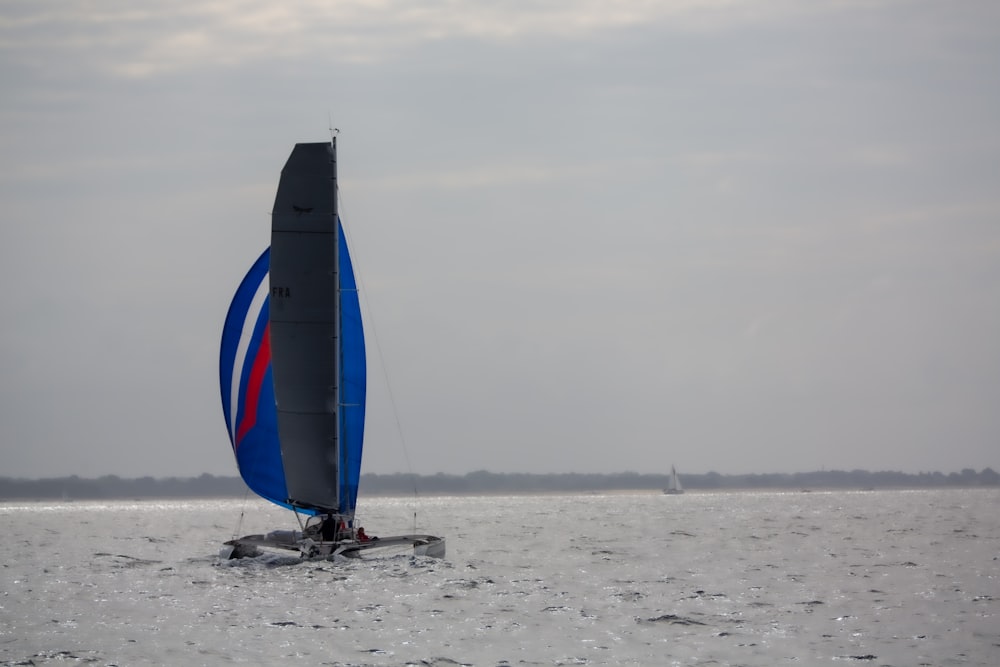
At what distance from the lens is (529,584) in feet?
110

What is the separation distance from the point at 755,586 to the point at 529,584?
17.6 feet

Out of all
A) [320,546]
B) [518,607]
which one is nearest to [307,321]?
[320,546]

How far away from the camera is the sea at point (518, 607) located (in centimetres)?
2209

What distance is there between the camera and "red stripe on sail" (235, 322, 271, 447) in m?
38.7

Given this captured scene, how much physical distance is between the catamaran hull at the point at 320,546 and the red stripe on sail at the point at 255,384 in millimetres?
3070

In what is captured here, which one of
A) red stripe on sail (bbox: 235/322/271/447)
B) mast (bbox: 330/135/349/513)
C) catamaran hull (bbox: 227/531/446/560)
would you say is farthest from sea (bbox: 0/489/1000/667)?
red stripe on sail (bbox: 235/322/271/447)

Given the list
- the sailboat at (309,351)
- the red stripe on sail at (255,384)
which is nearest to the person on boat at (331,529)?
the sailboat at (309,351)

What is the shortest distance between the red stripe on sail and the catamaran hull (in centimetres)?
307

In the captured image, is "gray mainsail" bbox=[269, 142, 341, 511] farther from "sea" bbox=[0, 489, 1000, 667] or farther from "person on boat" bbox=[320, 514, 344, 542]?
"sea" bbox=[0, 489, 1000, 667]

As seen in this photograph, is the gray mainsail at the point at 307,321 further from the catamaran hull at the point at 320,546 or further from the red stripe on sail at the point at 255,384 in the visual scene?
the red stripe on sail at the point at 255,384

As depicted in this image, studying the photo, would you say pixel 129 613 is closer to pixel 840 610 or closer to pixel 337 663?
pixel 337 663

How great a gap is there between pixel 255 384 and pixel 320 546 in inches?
242

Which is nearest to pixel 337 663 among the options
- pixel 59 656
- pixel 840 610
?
pixel 59 656

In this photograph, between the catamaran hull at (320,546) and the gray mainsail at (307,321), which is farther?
the gray mainsail at (307,321)
